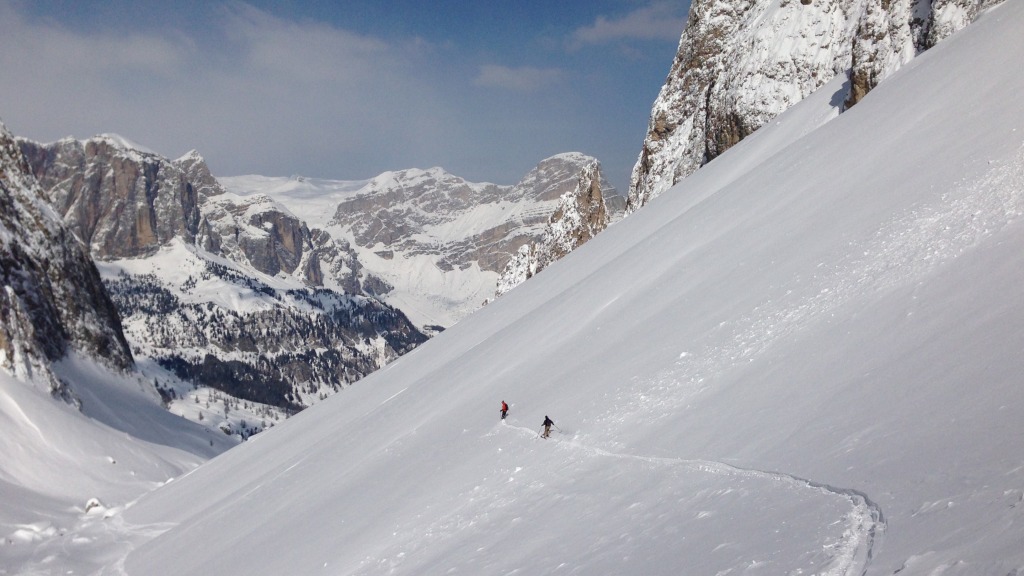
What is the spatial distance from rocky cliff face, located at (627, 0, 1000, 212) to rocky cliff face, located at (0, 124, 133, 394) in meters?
66.0

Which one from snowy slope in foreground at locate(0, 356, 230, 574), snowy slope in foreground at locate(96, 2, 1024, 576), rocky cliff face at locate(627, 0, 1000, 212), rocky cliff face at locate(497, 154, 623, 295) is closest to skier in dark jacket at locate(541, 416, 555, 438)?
snowy slope in foreground at locate(96, 2, 1024, 576)

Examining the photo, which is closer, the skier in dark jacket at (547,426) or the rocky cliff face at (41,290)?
the skier in dark jacket at (547,426)

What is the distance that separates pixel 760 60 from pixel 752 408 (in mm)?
45052

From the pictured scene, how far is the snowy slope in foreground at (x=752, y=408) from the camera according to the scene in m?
8.83

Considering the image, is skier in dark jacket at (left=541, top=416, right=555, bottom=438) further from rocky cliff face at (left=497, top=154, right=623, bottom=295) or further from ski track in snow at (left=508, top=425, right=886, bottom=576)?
rocky cliff face at (left=497, top=154, right=623, bottom=295)

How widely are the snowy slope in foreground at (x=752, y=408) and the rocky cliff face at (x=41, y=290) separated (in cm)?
5779

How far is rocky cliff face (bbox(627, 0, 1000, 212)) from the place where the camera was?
1449 inches

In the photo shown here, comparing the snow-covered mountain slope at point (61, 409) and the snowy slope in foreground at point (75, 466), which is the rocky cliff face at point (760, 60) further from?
the snow-covered mountain slope at point (61, 409)

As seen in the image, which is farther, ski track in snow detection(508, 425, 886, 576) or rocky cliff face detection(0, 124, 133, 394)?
rocky cliff face detection(0, 124, 133, 394)

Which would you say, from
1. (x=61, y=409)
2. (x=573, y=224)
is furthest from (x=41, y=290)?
(x=573, y=224)

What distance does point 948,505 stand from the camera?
7598 mm

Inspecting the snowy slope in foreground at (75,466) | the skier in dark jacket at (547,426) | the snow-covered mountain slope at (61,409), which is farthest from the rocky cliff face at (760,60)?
the snow-covered mountain slope at (61,409)

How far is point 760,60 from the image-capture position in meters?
52.4

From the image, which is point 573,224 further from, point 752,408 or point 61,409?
point 752,408
